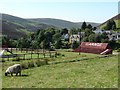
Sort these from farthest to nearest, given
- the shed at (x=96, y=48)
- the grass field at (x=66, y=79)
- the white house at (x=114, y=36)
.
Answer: the white house at (x=114, y=36) → the shed at (x=96, y=48) → the grass field at (x=66, y=79)

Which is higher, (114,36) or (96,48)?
(114,36)

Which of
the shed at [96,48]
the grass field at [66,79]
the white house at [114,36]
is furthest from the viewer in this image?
the white house at [114,36]

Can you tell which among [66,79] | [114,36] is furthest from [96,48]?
[114,36]

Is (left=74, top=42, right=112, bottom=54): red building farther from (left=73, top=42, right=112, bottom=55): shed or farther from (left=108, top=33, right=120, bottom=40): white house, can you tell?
(left=108, top=33, right=120, bottom=40): white house

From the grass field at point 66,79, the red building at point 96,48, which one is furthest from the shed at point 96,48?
the grass field at point 66,79

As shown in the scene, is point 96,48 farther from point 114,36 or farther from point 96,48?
point 114,36

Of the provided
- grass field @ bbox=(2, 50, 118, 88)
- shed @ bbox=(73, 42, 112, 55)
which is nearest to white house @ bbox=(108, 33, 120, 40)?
shed @ bbox=(73, 42, 112, 55)

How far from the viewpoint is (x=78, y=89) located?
59.4 feet

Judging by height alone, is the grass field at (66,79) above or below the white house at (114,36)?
below

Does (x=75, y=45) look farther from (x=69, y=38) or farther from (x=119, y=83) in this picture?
(x=119, y=83)

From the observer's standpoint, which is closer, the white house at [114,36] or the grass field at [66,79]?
the grass field at [66,79]

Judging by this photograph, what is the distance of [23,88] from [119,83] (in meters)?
6.46

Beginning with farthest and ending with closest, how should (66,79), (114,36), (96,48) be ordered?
(114,36), (96,48), (66,79)

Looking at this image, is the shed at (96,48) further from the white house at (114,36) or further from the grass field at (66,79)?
the white house at (114,36)
